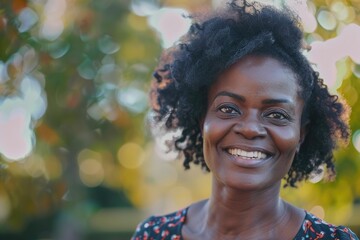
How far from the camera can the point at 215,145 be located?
3.39 meters

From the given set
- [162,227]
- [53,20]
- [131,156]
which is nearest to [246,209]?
[162,227]

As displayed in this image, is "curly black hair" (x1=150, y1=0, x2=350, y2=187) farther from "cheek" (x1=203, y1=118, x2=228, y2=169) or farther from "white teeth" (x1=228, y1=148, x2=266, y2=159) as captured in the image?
"white teeth" (x1=228, y1=148, x2=266, y2=159)

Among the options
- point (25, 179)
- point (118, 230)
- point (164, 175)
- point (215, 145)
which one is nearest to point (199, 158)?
point (215, 145)

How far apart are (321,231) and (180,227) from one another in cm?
70

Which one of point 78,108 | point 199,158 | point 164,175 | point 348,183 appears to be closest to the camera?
point 199,158

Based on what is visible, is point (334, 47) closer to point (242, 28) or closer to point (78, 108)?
point (242, 28)

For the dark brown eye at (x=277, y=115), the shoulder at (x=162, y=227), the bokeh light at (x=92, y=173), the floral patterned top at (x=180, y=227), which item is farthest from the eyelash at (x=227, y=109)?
the bokeh light at (x=92, y=173)

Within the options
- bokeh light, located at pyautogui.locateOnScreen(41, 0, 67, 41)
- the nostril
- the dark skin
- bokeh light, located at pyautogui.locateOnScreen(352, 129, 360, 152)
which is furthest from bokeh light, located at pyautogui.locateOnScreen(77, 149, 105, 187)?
the nostril

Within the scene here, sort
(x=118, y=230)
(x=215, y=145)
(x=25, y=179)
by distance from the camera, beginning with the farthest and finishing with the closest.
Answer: (x=118, y=230), (x=25, y=179), (x=215, y=145)

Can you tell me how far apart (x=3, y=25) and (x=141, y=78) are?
3205mm

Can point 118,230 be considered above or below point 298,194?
above

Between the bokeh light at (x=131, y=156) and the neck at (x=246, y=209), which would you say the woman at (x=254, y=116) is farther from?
the bokeh light at (x=131, y=156)

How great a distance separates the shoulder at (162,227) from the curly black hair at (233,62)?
13.1 inches

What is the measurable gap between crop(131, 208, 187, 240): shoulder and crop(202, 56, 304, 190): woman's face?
53 centimetres
